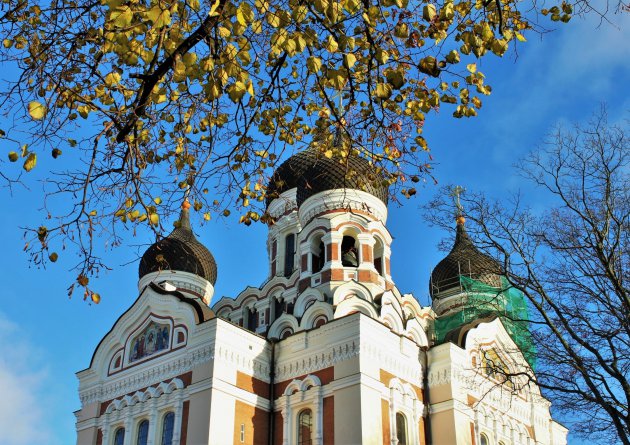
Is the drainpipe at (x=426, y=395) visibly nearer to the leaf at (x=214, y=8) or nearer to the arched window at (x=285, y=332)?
the arched window at (x=285, y=332)

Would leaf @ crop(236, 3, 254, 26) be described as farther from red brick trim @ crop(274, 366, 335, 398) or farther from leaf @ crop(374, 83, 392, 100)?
red brick trim @ crop(274, 366, 335, 398)

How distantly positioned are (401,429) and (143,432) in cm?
551

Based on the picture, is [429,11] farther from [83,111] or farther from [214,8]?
[83,111]

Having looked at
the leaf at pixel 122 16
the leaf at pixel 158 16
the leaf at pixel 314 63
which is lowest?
the leaf at pixel 122 16

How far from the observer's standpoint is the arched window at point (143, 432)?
15602 mm

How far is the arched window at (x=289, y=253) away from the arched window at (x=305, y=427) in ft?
19.3

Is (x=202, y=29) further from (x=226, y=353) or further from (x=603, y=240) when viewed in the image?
(x=226, y=353)

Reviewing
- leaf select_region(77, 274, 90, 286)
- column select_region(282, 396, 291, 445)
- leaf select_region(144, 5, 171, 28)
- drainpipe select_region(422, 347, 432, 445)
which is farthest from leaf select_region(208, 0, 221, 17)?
drainpipe select_region(422, 347, 432, 445)

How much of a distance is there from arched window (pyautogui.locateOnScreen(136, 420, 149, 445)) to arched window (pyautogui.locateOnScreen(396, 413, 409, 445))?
5.26 m

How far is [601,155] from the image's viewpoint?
9.67m

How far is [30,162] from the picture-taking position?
221 inches

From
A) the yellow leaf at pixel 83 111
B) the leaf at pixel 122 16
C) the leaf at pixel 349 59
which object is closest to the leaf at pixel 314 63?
the leaf at pixel 349 59

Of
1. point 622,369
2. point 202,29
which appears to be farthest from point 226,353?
point 202,29

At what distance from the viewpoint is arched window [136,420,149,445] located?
51.2 ft
